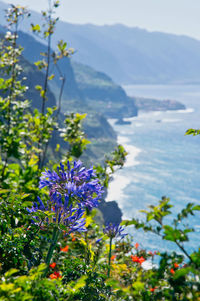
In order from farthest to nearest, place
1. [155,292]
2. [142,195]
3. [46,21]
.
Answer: [142,195] < [46,21] < [155,292]

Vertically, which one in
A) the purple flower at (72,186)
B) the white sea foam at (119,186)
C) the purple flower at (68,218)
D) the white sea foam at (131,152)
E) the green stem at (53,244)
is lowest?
the white sea foam at (119,186)

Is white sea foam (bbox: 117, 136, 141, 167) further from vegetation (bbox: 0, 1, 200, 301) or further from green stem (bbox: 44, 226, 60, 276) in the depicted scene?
green stem (bbox: 44, 226, 60, 276)

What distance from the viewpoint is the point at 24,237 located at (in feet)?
7.28

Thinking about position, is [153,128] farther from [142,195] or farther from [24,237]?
[24,237]

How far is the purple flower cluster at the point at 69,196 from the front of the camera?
80.4 inches

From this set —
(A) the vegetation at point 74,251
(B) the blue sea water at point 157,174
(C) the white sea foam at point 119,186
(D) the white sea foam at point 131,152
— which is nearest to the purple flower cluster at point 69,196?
(A) the vegetation at point 74,251

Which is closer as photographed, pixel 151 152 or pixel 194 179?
pixel 194 179

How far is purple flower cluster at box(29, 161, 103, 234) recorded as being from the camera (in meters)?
2.04

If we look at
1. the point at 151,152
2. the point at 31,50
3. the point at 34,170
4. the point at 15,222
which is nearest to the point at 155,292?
the point at 15,222

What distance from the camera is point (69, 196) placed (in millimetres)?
2141

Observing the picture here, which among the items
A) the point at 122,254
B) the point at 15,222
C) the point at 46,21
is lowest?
the point at 122,254

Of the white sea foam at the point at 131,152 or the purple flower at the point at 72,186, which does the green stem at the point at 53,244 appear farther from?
the white sea foam at the point at 131,152

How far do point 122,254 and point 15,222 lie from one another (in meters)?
1.78

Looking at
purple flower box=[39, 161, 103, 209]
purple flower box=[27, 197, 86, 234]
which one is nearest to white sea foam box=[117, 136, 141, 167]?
purple flower box=[39, 161, 103, 209]
